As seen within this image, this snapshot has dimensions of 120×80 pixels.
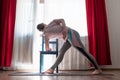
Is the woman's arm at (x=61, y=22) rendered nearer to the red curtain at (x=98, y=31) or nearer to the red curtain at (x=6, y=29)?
the red curtain at (x=98, y=31)

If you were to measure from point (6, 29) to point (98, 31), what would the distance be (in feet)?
6.16

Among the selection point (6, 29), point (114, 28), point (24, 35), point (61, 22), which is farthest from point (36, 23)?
point (114, 28)

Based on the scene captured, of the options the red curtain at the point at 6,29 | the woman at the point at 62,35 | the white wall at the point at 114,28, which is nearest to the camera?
the woman at the point at 62,35

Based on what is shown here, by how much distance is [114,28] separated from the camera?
4.56 m

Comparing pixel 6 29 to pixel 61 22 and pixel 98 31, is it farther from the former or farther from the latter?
pixel 98 31

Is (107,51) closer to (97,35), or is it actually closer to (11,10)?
(97,35)

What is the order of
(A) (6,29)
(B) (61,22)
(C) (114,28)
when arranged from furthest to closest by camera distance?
(C) (114,28)
(A) (6,29)
(B) (61,22)

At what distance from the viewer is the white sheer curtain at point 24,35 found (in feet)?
14.2

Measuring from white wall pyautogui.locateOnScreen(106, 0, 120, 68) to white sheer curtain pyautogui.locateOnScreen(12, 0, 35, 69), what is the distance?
1.63 m

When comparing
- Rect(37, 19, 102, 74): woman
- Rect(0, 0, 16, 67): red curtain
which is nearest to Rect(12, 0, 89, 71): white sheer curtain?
Rect(0, 0, 16, 67): red curtain

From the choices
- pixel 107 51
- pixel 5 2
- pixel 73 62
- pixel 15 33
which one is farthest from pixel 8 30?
pixel 107 51

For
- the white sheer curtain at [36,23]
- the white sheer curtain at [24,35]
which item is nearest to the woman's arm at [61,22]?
the white sheer curtain at [36,23]

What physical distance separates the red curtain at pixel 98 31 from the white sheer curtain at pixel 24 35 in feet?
3.89

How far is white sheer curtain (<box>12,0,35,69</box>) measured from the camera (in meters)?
4.32
